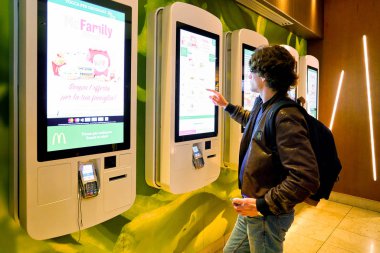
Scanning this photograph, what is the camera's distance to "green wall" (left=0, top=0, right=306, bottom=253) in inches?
52.6

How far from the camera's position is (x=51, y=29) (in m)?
1.26

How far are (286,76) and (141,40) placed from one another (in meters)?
0.92

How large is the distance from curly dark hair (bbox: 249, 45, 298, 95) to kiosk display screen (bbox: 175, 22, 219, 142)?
54 centimetres

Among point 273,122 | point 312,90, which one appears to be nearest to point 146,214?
point 273,122

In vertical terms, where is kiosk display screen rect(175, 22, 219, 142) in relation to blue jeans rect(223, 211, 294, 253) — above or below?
above

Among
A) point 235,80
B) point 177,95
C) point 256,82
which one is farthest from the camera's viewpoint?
point 235,80

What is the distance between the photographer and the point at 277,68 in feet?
5.01

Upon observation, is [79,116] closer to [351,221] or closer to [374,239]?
[374,239]

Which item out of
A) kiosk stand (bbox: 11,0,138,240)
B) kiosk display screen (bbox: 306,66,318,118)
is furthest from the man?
kiosk display screen (bbox: 306,66,318,118)

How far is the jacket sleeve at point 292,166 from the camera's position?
52.2 inches

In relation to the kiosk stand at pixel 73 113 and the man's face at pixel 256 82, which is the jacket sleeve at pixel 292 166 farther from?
the kiosk stand at pixel 73 113

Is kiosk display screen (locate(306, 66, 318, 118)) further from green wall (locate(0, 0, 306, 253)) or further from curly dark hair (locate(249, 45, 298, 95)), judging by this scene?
curly dark hair (locate(249, 45, 298, 95))

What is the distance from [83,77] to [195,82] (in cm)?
85

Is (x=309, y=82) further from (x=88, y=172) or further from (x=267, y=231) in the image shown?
(x=88, y=172)
